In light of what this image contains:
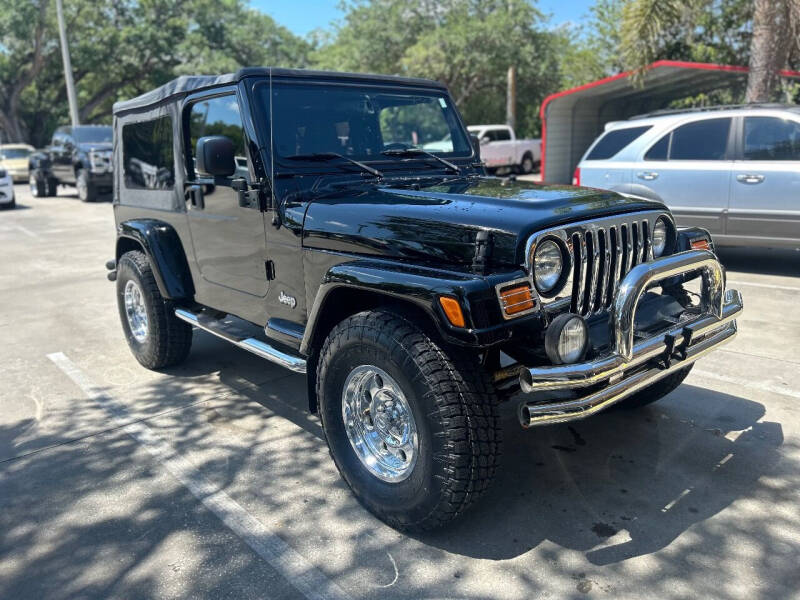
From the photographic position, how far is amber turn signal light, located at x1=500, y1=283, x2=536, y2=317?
2555mm

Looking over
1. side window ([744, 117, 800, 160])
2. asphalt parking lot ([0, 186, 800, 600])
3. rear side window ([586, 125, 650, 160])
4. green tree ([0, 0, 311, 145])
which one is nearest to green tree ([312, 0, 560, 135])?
green tree ([0, 0, 311, 145])

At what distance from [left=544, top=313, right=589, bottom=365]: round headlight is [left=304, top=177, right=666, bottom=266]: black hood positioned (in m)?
0.31

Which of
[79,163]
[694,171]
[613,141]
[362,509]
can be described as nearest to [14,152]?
[79,163]

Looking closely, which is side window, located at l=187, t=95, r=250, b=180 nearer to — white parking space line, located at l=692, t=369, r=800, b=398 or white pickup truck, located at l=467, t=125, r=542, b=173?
white parking space line, located at l=692, t=369, r=800, b=398

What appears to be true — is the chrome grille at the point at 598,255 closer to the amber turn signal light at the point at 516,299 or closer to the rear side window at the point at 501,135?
the amber turn signal light at the point at 516,299

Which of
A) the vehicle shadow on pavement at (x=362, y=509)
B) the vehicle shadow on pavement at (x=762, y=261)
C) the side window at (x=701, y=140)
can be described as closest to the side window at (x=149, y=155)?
the vehicle shadow on pavement at (x=362, y=509)

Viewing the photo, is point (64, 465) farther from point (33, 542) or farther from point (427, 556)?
point (427, 556)

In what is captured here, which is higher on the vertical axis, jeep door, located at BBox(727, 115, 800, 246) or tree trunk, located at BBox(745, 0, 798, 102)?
tree trunk, located at BBox(745, 0, 798, 102)

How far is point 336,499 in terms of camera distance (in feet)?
10.6

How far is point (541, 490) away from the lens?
325 centimetres

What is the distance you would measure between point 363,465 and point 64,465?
1.76 meters

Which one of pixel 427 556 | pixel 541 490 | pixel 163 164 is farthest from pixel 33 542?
pixel 163 164

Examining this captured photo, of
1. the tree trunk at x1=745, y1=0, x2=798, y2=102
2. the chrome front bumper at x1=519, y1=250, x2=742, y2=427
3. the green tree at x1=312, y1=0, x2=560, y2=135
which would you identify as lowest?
the chrome front bumper at x1=519, y1=250, x2=742, y2=427

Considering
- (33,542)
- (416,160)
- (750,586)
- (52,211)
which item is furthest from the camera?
(52,211)
